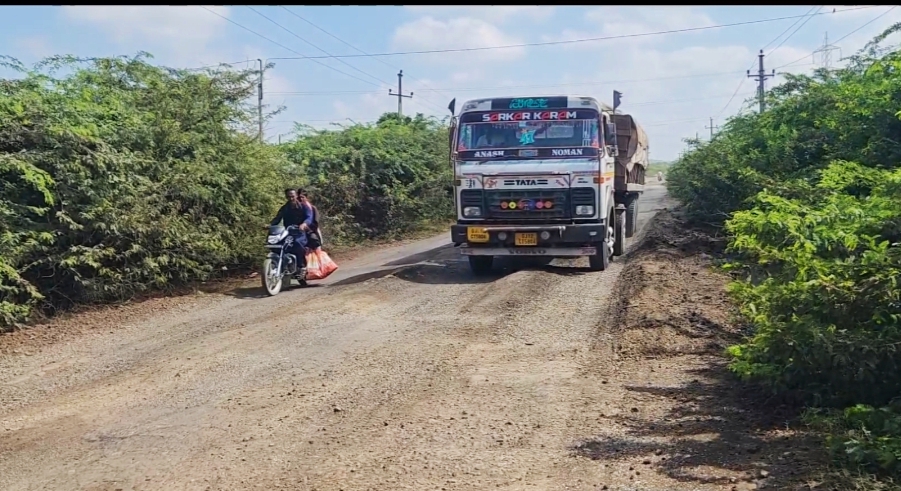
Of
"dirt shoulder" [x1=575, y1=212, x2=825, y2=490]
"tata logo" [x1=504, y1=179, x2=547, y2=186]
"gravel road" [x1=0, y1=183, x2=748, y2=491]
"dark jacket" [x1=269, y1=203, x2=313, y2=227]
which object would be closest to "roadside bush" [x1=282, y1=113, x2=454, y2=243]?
"dark jacket" [x1=269, y1=203, x2=313, y2=227]

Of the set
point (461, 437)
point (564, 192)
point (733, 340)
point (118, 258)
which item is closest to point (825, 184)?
point (733, 340)

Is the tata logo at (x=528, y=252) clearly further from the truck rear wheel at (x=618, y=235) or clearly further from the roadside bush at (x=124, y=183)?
the roadside bush at (x=124, y=183)

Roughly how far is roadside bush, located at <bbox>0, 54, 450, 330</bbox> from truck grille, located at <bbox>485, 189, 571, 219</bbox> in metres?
3.68

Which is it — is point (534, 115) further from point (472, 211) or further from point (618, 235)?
point (618, 235)

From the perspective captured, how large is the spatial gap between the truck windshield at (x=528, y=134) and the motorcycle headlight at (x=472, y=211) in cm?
91

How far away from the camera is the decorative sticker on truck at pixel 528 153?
12.2 metres

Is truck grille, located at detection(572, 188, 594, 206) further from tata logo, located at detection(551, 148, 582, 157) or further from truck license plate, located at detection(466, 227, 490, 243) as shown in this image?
truck license plate, located at detection(466, 227, 490, 243)

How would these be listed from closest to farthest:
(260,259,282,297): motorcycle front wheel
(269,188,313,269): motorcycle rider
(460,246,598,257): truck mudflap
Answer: (260,259,282,297): motorcycle front wheel < (269,188,313,269): motorcycle rider < (460,246,598,257): truck mudflap

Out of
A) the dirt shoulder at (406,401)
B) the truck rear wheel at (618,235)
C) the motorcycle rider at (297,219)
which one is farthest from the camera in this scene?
the truck rear wheel at (618,235)

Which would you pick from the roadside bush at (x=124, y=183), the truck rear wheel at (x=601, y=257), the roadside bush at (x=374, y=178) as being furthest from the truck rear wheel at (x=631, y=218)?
the roadside bush at (x=124, y=183)

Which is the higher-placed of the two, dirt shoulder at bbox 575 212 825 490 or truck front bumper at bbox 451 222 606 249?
truck front bumper at bbox 451 222 606 249

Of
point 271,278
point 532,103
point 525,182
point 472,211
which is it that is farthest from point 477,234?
point 271,278

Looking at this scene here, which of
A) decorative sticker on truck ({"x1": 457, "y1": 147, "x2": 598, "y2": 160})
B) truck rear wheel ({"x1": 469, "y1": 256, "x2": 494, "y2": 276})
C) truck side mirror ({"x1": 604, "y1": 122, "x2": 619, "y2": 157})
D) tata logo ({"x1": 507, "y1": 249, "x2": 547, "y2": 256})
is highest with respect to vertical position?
truck side mirror ({"x1": 604, "y1": 122, "x2": 619, "y2": 157})

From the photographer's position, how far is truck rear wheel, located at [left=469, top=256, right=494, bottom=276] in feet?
42.8
